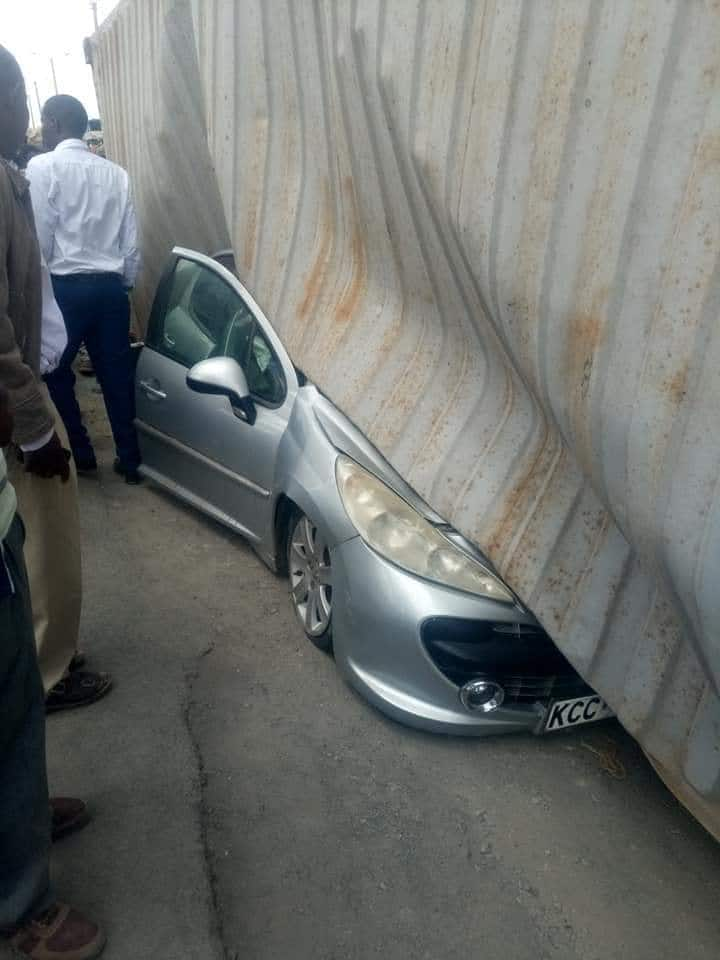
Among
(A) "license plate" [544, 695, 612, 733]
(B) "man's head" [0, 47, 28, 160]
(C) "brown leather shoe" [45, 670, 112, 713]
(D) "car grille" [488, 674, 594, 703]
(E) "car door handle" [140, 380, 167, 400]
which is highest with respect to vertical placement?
(B) "man's head" [0, 47, 28, 160]

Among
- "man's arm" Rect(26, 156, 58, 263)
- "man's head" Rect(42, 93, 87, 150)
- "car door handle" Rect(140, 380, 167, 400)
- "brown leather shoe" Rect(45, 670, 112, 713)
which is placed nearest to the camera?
"brown leather shoe" Rect(45, 670, 112, 713)

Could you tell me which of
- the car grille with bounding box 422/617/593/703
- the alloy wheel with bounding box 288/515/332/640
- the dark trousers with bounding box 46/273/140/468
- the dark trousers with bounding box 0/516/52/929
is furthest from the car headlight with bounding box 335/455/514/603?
the dark trousers with bounding box 46/273/140/468

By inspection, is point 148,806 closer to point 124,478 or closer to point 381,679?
point 381,679

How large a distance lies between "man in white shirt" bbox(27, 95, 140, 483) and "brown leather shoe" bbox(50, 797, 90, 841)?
2.66 m

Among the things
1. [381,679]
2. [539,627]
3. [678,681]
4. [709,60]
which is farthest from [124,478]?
[709,60]

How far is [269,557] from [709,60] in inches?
96.3

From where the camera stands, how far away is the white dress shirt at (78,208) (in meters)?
4.45

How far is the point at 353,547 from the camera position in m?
2.69

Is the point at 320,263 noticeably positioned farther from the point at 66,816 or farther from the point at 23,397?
the point at 66,816

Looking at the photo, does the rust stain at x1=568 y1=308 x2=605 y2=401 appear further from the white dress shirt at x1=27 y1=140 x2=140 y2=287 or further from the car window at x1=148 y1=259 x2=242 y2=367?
the white dress shirt at x1=27 y1=140 x2=140 y2=287

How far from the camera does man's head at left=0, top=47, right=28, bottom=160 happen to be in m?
2.22

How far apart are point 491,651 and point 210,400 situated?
1.80 metres

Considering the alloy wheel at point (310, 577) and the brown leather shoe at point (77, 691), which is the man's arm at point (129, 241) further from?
the brown leather shoe at point (77, 691)

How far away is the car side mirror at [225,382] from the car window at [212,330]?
8cm
